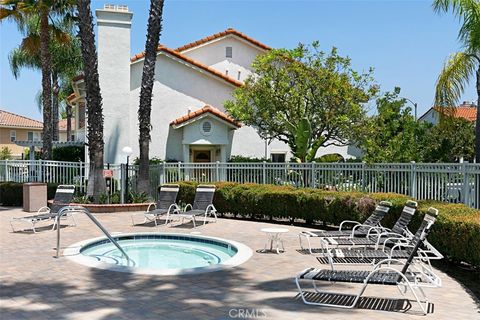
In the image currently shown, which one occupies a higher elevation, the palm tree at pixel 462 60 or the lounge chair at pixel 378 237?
the palm tree at pixel 462 60

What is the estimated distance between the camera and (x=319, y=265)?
30.3ft

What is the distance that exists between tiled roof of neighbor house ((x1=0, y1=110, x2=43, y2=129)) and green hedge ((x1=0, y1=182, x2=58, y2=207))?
37.8 m

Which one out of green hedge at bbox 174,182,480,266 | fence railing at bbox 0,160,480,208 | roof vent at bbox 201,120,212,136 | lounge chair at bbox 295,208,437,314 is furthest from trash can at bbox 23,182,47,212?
lounge chair at bbox 295,208,437,314

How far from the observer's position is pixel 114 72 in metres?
24.1

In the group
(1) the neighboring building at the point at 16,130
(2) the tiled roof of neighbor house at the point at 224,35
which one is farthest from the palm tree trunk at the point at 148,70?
(1) the neighboring building at the point at 16,130

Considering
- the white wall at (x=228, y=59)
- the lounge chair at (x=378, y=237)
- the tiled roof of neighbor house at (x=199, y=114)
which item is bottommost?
the lounge chair at (x=378, y=237)

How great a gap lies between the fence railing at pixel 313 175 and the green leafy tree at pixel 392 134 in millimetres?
3597

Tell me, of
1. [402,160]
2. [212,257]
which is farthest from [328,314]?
[402,160]

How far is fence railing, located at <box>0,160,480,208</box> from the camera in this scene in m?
13.4

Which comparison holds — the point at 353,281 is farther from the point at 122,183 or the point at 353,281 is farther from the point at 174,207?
the point at 122,183

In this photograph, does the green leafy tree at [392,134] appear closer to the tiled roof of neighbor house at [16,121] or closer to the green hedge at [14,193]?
the green hedge at [14,193]

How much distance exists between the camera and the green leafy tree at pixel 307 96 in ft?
79.3

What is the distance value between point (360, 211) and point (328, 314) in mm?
7548

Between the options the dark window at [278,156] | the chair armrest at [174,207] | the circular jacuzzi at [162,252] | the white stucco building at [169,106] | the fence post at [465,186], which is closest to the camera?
the circular jacuzzi at [162,252]
